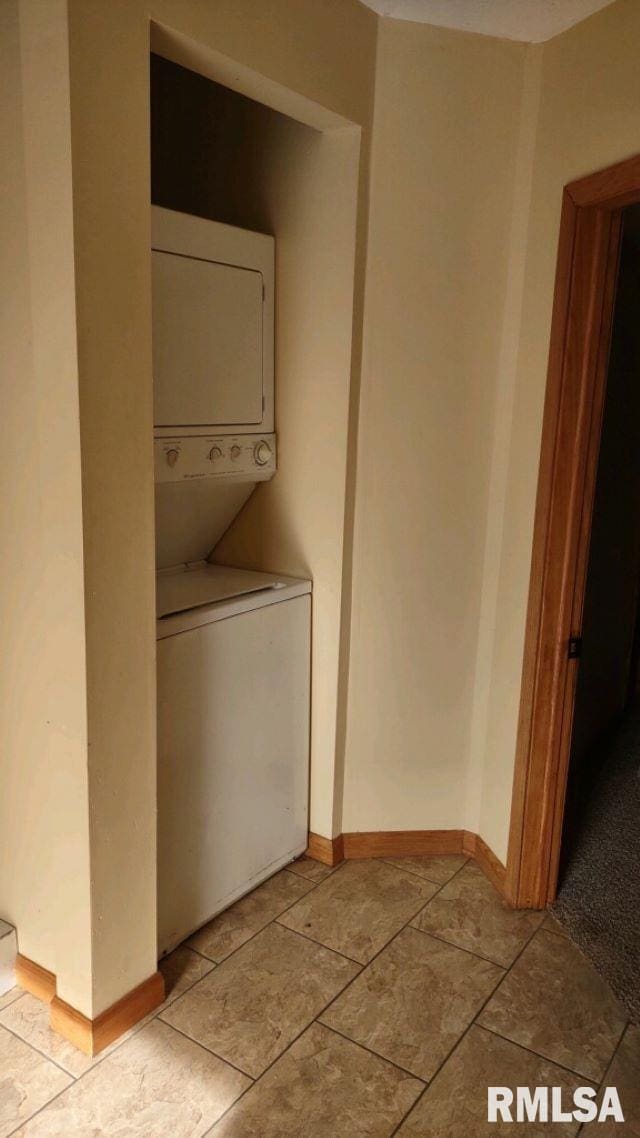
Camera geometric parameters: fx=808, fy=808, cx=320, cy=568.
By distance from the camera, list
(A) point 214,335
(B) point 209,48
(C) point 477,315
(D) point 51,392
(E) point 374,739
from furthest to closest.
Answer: (E) point 374,739 < (C) point 477,315 < (A) point 214,335 < (B) point 209,48 < (D) point 51,392

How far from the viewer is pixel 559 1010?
2.04m

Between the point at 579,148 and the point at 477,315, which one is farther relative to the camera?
the point at 477,315

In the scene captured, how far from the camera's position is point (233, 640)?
7.41ft

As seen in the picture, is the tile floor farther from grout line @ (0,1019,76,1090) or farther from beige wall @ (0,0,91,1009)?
beige wall @ (0,0,91,1009)

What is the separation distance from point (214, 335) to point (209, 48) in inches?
27.0

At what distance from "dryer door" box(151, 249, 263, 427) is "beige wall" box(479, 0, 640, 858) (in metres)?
0.79

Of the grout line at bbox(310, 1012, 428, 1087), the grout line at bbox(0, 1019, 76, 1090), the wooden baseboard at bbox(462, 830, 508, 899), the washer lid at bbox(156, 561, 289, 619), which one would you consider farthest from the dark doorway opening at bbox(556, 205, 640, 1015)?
the grout line at bbox(0, 1019, 76, 1090)

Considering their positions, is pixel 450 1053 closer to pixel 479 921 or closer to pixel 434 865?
pixel 479 921

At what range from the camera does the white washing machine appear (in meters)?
2.12

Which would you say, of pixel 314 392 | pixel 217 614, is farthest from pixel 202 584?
pixel 314 392

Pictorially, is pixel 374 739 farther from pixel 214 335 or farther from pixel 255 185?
pixel 255 185

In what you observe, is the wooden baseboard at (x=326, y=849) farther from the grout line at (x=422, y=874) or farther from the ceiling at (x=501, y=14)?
the ceiling at (x=501, y=14)

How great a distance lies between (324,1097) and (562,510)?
5.08ft

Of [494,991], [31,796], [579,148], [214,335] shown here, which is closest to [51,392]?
[214,335]
